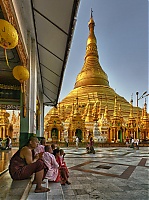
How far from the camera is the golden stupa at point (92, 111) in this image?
30656 mm

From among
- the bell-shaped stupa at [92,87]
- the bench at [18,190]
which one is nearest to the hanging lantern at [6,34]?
the bench at [18,190]

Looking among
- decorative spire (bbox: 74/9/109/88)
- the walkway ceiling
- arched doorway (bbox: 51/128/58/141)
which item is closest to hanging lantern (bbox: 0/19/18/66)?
the walkway ceiling

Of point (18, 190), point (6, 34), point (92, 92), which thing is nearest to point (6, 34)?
point (6, 34)

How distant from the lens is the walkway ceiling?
15.3 ft

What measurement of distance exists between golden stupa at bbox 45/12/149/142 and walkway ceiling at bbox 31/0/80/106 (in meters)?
20.0

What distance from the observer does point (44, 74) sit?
403 inches

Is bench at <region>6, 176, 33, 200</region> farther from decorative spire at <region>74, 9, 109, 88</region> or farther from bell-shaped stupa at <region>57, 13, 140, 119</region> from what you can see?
decorative spire at <region>74, 9, 109, 88</region>

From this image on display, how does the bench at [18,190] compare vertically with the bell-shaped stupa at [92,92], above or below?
below

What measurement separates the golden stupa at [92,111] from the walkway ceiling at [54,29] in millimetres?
19987

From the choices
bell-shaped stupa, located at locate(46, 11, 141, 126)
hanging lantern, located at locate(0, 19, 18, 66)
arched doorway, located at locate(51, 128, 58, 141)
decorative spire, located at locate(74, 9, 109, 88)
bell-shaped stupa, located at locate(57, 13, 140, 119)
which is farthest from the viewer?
decorative spire, located at locate(74, 9, 109, 88)

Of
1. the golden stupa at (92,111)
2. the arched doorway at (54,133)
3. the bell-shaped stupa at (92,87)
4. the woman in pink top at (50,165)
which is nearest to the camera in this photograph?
the woman in pink top at (50,165)

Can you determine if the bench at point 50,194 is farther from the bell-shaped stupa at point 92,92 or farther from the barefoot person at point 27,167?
the bell-shaped stupa at point 92,92

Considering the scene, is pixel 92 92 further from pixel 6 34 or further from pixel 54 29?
pixel 6 34

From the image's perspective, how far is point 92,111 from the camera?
36938mm
